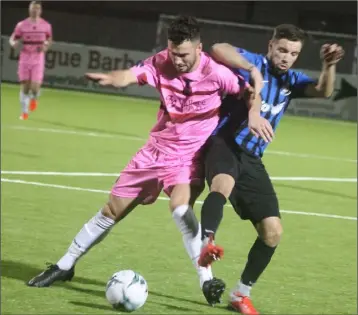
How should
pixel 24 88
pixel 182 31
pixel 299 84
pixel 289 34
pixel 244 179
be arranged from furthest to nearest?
pixel 24 88 → pixel 299 84 → pixel 244 179 → pixel 289 34 → pixel 182 31

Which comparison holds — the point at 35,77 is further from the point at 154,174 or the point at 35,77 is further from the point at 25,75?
the point at 154,174

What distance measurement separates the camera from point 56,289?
24.4ft

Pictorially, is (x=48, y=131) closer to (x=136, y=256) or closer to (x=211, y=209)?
(x=136, y=256)

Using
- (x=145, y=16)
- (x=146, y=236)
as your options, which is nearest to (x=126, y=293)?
(x=146, y=236)

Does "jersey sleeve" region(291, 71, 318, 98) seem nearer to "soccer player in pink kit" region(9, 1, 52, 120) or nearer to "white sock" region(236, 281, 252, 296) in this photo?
"white sock" region(236, 281, 252, 296)

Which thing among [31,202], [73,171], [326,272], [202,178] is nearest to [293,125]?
[73,171]

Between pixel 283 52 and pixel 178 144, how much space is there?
38.6 inches

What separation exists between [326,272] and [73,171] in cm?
579

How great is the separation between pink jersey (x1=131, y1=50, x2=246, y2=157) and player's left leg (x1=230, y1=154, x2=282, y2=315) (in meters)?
0.39

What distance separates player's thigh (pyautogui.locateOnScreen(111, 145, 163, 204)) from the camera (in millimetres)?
7363

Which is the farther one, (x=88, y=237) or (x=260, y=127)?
(x=88, y=237)

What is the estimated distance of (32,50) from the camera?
21625 millimetres

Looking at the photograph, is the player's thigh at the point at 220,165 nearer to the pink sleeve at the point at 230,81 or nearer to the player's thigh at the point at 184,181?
the player's thigh at the point at 184,181

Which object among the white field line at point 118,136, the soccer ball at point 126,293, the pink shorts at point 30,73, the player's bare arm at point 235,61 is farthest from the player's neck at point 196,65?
the pink shorts at point 30,73
